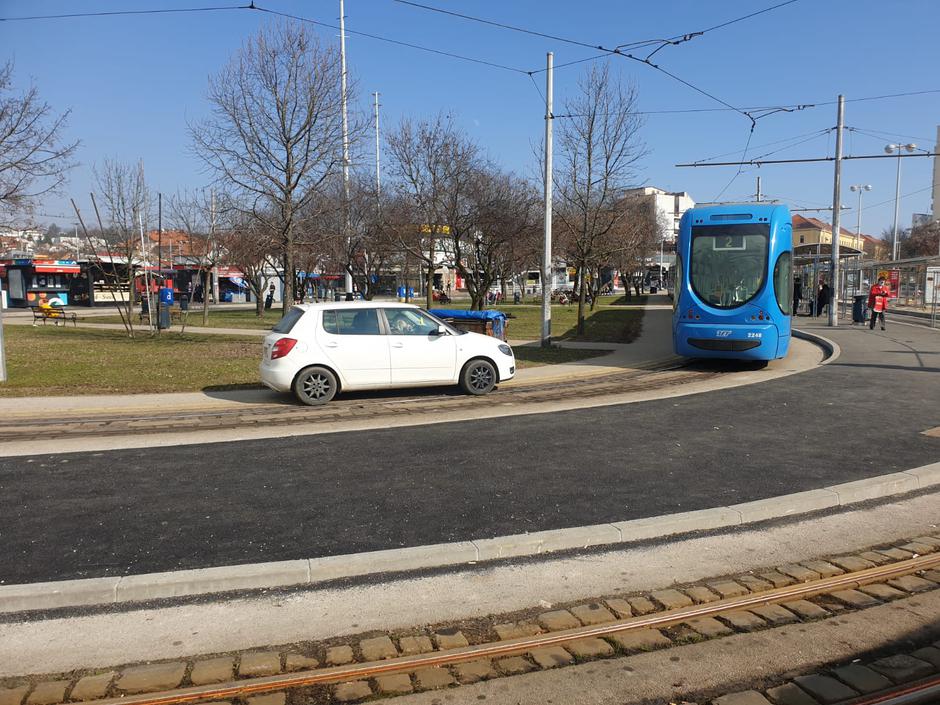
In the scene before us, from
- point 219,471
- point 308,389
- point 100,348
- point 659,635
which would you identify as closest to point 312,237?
point 100,348

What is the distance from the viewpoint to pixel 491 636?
405 cm

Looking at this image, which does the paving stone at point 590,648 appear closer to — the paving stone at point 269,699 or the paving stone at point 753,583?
the paving stone at point 753,583

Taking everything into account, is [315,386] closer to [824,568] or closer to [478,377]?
[478,377]

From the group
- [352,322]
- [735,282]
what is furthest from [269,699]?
[735,282]

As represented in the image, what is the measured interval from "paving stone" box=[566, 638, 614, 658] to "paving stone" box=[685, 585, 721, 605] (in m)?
0.84

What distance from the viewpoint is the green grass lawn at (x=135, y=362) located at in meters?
13.2

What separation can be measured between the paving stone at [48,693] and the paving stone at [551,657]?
7.35 ft

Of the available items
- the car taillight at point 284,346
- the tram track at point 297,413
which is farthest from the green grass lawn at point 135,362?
the car taillight at point 284,346

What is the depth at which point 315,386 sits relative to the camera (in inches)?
449

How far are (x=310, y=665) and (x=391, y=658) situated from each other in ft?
1.32

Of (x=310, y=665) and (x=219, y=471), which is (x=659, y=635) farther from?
(x=219, y=471)

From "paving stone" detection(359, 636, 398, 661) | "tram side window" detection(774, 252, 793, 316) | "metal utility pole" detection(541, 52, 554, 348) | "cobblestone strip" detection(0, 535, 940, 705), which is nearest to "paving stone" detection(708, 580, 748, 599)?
"cobblestone strip" detection(0, 535, 940, 705)

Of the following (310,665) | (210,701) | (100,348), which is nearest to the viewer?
(210,701)

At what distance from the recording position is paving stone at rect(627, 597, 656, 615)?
4371mm
